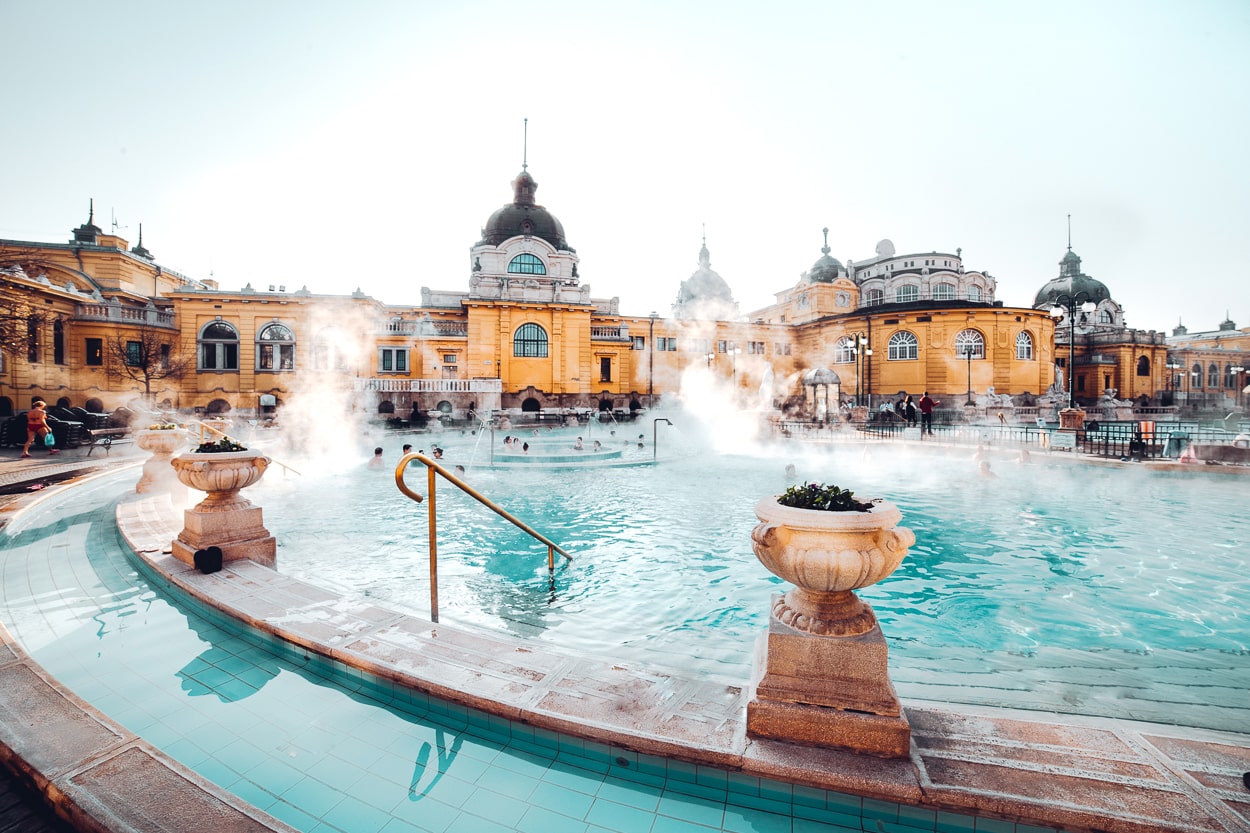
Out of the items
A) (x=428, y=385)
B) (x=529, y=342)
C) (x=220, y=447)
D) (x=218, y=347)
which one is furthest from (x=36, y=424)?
(x=529, y=342)

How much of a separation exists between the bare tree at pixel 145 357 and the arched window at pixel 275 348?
3.94 m

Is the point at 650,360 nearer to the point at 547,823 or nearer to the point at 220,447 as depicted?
the point at 220,447

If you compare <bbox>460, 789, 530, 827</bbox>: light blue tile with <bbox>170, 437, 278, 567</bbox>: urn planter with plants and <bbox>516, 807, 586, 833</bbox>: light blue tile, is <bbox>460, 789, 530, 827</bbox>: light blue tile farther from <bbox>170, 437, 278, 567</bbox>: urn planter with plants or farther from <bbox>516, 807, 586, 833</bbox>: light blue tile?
<bbox>170, 437, 278, 567</bbox>: urn planter with plants

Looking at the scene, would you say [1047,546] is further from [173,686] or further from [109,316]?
[109,316]

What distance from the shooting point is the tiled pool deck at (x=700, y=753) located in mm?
2324

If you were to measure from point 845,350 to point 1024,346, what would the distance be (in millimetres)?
11494

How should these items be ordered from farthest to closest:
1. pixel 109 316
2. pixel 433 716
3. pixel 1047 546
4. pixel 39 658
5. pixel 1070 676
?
1. pixel 109 316
2. pixel 1047 546
3. pixel 1070 676
4. pixel 39 658
5. pixel 433 716

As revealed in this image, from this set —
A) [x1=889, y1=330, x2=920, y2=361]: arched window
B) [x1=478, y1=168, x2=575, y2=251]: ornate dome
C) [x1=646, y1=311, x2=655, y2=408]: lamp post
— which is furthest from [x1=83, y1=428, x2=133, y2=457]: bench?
[x1=889, y1=330, x2=920, y2=361]: arched window

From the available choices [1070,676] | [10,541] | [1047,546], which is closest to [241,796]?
[1070,676]

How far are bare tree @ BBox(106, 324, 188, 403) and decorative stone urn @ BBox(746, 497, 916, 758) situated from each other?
120 ft

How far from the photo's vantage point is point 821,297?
4731cm

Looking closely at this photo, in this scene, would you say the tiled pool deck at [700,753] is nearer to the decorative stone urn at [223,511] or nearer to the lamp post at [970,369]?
the decorative stone urn at [223,511]

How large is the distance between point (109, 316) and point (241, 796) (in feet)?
129

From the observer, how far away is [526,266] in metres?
39.9
